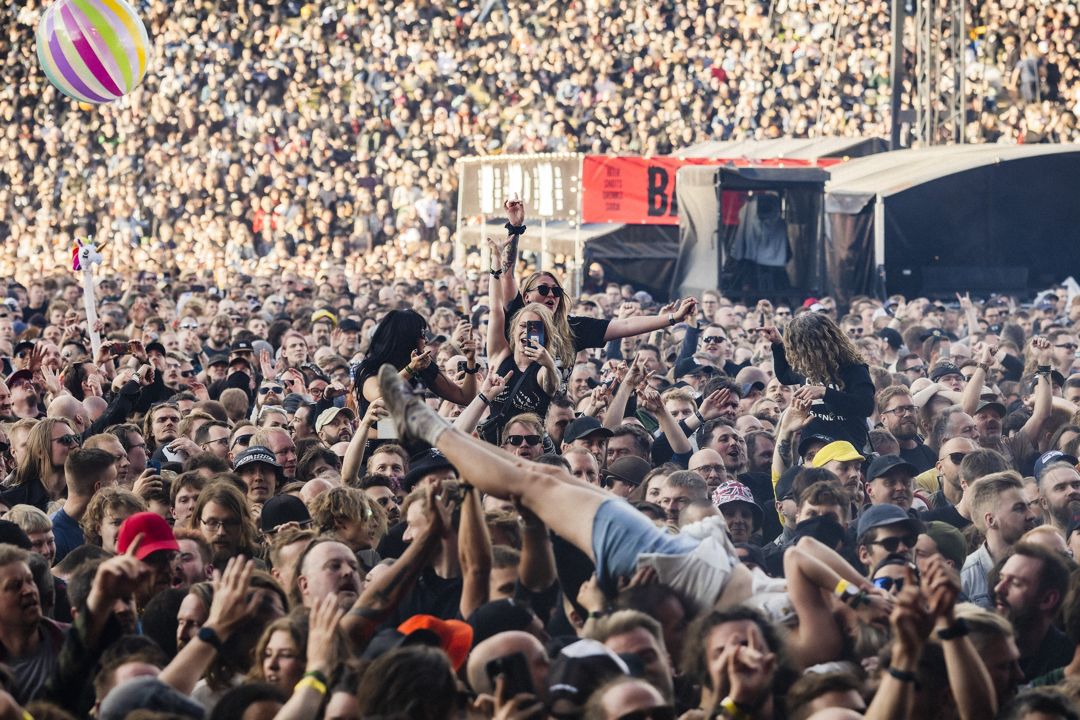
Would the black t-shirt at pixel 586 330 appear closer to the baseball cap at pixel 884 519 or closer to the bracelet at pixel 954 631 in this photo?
the baseball cap at pixel 884 519

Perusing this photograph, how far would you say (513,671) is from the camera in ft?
14.3

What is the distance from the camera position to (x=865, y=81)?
25.9 m

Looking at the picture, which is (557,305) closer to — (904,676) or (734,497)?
(734,497)

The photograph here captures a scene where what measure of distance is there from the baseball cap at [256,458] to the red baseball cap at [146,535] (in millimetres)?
1871

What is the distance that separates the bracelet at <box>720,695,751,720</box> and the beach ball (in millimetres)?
8481

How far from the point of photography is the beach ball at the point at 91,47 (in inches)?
444

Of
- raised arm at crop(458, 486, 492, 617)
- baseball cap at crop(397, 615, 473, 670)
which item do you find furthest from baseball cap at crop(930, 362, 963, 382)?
baseball cap at crop(397, 615, 473, 670)

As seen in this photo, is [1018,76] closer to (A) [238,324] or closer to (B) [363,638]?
(A) [238,324]

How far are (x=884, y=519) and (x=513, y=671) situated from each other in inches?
84.2

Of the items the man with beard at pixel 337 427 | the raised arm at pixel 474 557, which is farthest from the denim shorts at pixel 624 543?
the man with beard at pixel 337 427

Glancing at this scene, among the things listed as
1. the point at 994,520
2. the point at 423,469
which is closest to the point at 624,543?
the point at 423,469

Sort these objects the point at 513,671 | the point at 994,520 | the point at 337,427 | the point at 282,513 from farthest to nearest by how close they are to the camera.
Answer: the point at 337,427
the point at 282,513
the point at 994,520
the point at 513,671

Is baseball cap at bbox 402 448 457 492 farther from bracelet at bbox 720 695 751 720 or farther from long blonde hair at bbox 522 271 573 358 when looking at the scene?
bracelet at bbox 720 695 751 720

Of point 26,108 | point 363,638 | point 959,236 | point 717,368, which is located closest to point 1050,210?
point 959,236
